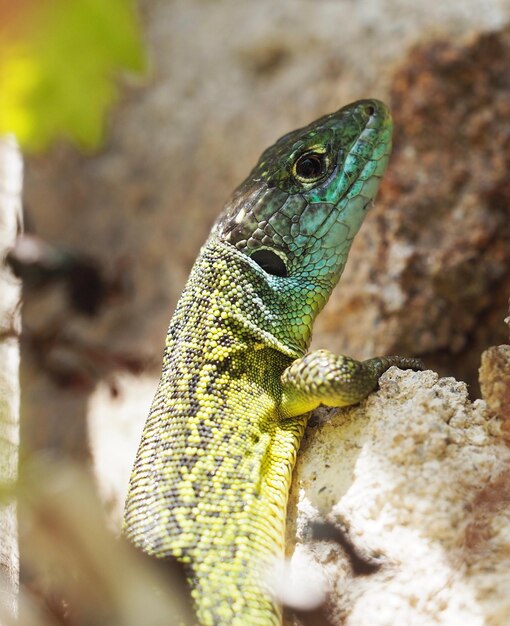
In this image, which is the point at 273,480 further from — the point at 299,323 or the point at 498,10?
the point at 498,10

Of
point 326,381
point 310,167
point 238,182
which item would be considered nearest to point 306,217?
point 310,167

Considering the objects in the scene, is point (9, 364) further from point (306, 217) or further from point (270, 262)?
point (306, 217)

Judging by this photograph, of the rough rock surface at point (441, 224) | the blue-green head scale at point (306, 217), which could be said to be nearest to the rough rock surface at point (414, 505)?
the blue-green head scale at point (306, 217)

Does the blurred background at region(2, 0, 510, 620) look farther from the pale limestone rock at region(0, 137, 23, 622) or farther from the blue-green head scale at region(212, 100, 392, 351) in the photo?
the blue-green head scale at region(212, 100, 392, 351)

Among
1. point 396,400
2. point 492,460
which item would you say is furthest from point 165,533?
point 492,460

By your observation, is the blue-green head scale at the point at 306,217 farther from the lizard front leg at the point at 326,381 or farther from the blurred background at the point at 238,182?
the blurred background at the point at 238,182

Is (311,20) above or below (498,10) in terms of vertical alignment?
above

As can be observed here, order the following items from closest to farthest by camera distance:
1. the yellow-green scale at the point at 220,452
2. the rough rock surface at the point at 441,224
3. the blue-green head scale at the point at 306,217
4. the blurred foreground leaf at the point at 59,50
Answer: the blurred foreground leaf at the point at 59,50
the yellow-green scale at the point at 220,452
the blue-green head scale at the point at 306,217
the rough rock surface at the point at 441,224
